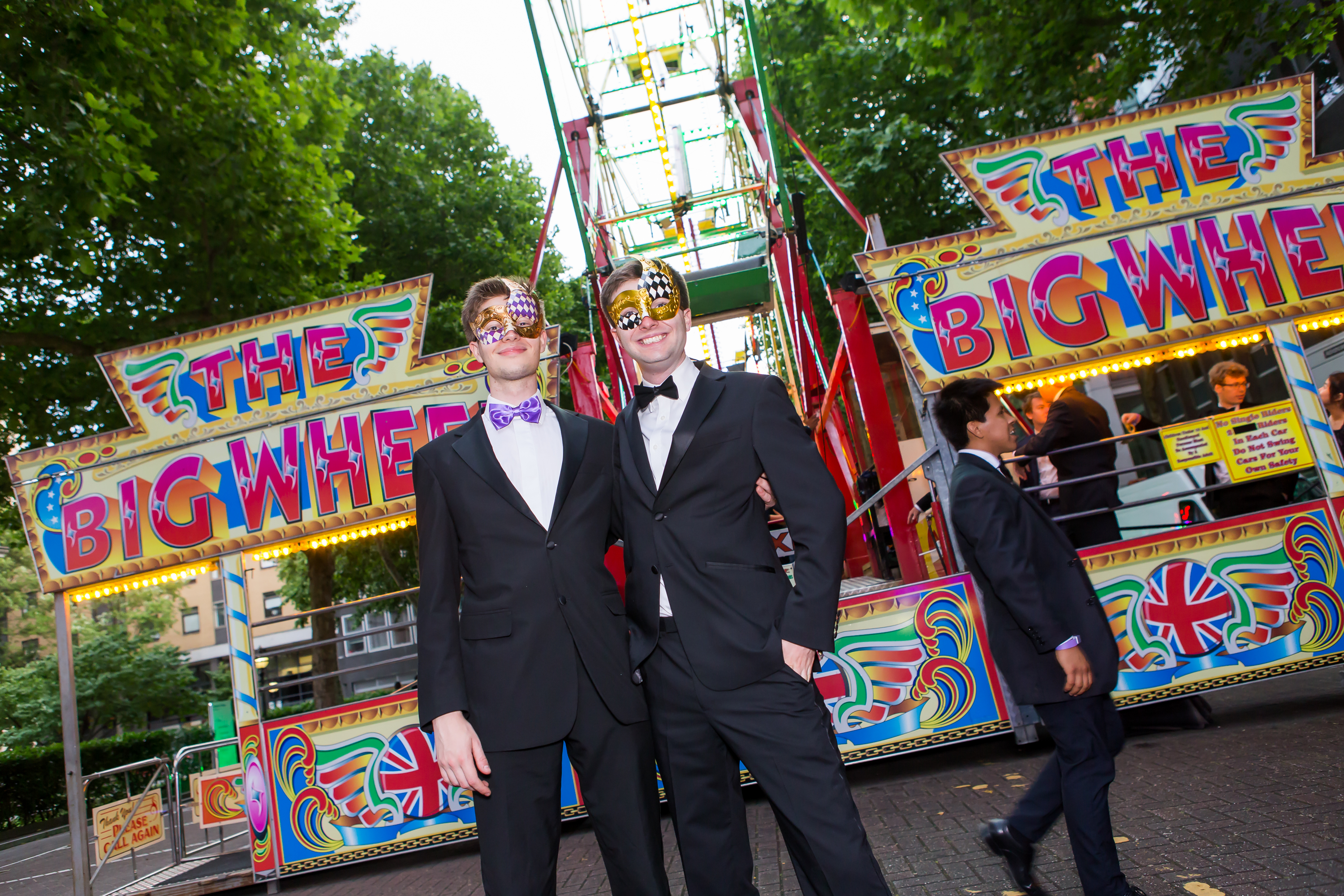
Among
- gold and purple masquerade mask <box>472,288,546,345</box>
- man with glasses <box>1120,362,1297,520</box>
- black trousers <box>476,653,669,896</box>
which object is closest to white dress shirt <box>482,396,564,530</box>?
gold and purple masquerade mask <box>472,288,546,345</box>

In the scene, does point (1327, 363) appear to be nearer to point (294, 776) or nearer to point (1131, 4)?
point (1131, 4)

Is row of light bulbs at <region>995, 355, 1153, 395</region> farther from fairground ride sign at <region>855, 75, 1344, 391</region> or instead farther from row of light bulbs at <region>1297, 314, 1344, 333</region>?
row of light bulbs at <region>1297, 314, 1344, 333</region>

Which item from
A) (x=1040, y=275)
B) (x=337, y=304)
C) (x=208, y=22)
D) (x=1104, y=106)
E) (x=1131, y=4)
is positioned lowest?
(x=1040, y=275)

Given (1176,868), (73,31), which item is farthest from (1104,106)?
(73,31)

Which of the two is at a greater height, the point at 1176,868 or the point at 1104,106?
the point at 1104,106

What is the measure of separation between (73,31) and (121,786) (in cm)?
1670

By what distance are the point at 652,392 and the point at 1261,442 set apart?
5.12 m

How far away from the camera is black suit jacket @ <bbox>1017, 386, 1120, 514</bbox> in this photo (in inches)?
264

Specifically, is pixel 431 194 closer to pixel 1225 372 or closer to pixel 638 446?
pixel 1225 372

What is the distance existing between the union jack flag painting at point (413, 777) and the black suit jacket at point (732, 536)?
4.42 metres

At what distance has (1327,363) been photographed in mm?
15102

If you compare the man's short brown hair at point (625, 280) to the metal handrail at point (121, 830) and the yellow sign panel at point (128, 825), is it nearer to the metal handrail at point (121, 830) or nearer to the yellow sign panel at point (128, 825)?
the yellow sign panel at point (128, 825)

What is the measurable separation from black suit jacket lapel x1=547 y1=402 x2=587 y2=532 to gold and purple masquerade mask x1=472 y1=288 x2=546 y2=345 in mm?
281

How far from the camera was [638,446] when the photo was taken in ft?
8.73
